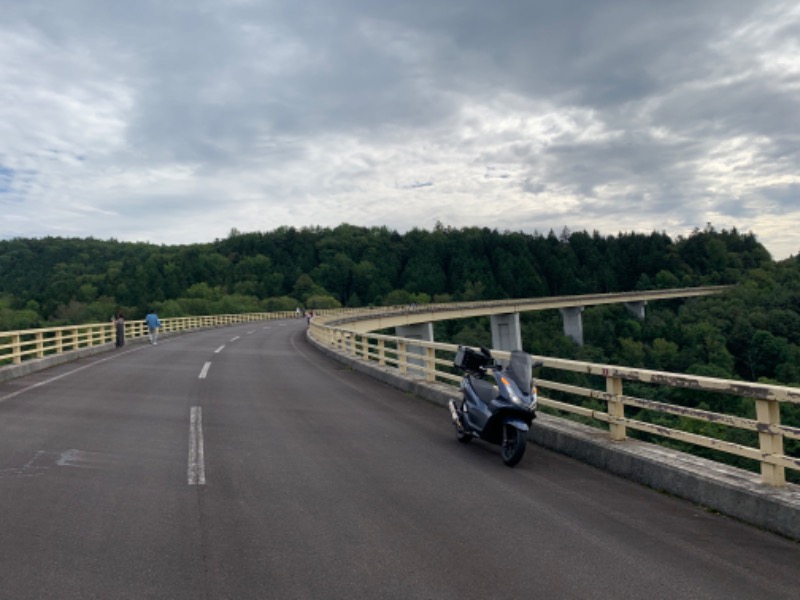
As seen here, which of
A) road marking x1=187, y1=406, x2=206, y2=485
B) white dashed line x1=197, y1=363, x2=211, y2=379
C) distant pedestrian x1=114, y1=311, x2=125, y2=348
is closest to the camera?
A: road marking x1=187, y1=406, x2=206, y2=485

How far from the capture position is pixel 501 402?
7.57 metres

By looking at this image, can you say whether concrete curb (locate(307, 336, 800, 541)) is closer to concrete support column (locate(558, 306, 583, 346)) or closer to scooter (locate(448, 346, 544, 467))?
scooter (locate(448, 346, 544, 467))

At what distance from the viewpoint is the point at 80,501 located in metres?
5.77

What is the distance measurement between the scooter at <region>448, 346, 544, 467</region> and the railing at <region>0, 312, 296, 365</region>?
13366mm

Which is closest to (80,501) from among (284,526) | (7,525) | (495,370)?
(7,525)

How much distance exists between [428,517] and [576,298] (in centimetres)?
9911

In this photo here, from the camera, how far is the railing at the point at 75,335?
18.7m

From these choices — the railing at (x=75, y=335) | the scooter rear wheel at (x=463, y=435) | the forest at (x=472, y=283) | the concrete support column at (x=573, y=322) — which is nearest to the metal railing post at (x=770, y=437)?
the scooter rear wheel at (x=463, y=435)

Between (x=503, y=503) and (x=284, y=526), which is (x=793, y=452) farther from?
(x=284, y=526)

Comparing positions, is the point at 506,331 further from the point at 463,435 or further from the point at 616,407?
the point at 616,407

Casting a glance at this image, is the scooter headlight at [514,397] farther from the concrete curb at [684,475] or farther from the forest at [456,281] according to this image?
the forest at [456,281]

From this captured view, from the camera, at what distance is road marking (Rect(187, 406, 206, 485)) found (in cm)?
665

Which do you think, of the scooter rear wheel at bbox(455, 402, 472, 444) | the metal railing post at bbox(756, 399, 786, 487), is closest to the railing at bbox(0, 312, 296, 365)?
the scooter rear wheel at bbox(455, 402, 472, 444)

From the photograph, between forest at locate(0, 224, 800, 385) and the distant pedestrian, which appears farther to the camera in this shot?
forest at locate(0, 224, 800, 385)
